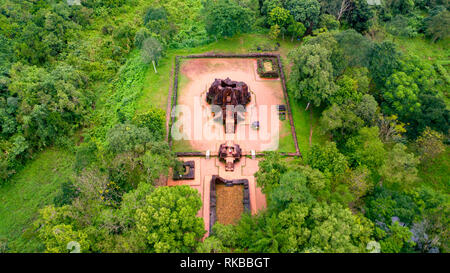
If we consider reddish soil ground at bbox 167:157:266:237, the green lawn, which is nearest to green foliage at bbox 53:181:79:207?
the green lawn

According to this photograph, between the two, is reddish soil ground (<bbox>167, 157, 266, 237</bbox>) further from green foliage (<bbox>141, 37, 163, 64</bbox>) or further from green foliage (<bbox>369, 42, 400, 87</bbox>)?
green foliage (<bbox>369, 42, 400, 87</bbox>)

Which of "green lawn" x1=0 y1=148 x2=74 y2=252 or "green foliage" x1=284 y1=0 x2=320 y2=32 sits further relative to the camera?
"green foliage" x1=284 y1=0 x2=320 y2=32

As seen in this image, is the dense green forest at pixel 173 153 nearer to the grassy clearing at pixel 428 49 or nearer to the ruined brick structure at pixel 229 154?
the grassy clearing at pixel 428 49

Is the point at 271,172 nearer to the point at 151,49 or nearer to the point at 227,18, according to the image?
the point at 151,49

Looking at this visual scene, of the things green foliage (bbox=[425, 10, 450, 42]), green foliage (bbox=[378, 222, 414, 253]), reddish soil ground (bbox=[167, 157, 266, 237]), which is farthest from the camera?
green foliage (bbox=[425, 10, 450, 42])

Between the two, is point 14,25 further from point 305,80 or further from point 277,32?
point 305,80

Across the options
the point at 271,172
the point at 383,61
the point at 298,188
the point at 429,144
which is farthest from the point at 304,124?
the point at 298,188
